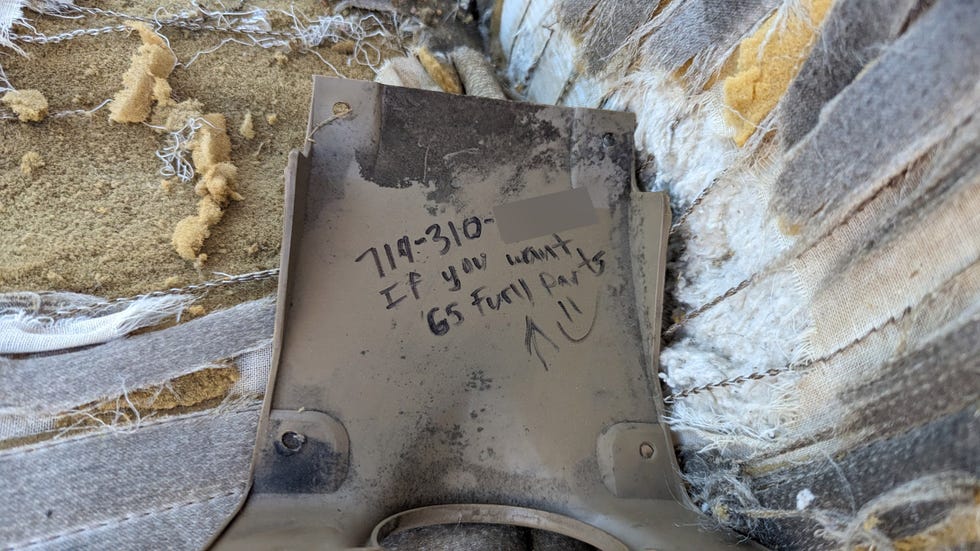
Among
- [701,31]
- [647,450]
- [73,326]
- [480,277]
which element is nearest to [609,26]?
[701,31]

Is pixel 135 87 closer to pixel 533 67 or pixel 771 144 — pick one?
pixel 533 67

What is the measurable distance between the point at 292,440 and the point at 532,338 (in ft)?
1.05

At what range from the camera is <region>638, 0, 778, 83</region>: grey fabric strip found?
2.29 ft

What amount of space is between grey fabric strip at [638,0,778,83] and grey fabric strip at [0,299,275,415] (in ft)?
2.19

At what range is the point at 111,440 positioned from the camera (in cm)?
69

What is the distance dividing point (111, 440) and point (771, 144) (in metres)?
0.85

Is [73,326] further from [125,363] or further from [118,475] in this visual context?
[118,475]

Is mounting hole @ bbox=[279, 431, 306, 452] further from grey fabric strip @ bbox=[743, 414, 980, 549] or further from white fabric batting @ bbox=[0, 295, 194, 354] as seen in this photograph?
grey fabric strip @ bbox=[743, 414, 980, 549]

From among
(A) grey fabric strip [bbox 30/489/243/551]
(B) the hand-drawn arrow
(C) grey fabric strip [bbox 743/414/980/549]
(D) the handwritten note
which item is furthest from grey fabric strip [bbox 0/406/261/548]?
(C) grey fabric strip [bbox 743/414/980/549]

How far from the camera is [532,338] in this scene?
0.75 meters

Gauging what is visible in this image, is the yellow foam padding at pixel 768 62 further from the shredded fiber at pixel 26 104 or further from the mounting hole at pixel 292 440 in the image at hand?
the shredded fiber at pixel 26 104

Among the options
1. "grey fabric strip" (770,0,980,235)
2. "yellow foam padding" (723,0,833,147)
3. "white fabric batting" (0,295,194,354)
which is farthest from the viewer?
"white fabric batting" (0,295,194,354)

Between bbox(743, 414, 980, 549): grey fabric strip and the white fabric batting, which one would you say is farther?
the white fabric batting

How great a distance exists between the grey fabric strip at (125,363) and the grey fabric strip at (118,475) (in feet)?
0.17
